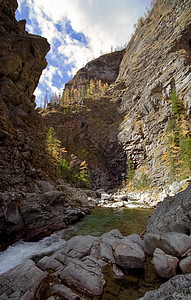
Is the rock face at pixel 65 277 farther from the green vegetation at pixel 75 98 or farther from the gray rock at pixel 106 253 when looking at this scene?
the green vegetation at pixel 75 98

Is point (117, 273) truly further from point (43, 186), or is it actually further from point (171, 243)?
point (43, 186)

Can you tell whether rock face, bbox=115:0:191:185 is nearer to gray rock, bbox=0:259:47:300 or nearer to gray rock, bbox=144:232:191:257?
gray rock, bbox=144:232:191:257

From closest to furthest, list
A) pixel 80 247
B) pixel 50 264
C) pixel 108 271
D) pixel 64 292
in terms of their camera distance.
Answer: pixel 64 292, pixel 108 271, pixel 50 264, pixel 80 247

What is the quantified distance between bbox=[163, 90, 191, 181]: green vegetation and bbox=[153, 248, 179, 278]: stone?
2245cm

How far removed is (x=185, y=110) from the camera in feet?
104

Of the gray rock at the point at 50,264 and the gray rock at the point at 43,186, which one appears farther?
the gray rock at the point at 43,186

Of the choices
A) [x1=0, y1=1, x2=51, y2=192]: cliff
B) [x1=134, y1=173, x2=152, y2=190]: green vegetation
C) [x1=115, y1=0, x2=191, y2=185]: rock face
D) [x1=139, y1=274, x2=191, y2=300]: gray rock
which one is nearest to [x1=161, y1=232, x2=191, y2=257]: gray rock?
[x1=139, y1=274, x2=191, y2=300]: gray rock

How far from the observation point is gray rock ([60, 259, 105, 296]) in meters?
4.17

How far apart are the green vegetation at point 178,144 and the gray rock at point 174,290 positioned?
2377cm

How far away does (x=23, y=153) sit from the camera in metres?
16.1

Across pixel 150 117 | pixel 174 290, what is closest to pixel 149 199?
pixel 174 290

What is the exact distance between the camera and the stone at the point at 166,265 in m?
4.52

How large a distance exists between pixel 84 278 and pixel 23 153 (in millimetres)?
14972

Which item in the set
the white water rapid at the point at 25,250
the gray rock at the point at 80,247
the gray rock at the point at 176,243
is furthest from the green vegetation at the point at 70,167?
the gray rock at the point at 176,243
